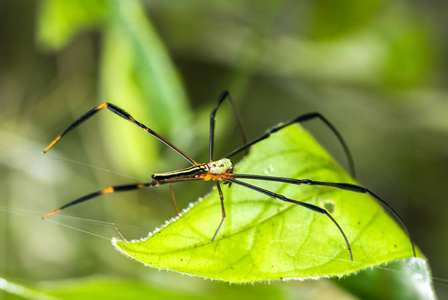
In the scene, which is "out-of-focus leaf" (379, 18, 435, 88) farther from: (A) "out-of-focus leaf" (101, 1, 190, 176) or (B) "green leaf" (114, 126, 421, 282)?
(B) "green leaf" (114, 126, 421, 282)

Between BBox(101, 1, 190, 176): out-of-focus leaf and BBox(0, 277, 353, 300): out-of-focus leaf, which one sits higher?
BBox(101, 1, 190, 176): out-of-focus leaf

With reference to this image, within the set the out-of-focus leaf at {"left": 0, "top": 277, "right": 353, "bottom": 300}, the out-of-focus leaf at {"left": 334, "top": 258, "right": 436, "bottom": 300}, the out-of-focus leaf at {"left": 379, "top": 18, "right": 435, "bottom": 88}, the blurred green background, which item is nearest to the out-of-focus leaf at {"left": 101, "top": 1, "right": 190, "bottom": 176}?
the blurred green background

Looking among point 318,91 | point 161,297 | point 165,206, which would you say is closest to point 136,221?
point 165,206

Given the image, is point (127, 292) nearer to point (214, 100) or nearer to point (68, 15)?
point (68, 15)

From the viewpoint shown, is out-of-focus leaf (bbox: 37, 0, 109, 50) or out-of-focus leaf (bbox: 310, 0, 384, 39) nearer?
out-of-focus leaf (bbox: 37, 0, 109, 50)

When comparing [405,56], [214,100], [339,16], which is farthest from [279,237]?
[405,56]

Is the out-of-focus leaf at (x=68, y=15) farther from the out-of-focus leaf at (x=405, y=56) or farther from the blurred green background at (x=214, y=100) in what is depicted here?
the out-of-focus leaf at (x=405, y=56)
